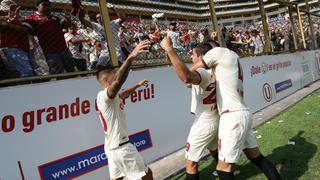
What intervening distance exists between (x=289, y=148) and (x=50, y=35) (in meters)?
4.08

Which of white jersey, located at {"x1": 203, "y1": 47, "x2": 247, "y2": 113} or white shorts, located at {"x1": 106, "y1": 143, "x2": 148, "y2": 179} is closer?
white shorts, located at {"x1": 106, "y1": 143, "x2": 148, "y2": 179}

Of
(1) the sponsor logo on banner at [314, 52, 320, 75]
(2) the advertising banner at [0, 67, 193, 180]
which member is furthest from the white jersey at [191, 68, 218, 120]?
(1) the sponsor logo on banner at [314, 52, 320, 75]

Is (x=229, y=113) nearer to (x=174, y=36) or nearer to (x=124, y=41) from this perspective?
(x=124, y=41)

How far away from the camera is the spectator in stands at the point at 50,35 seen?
5.25m

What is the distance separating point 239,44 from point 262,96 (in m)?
1.91

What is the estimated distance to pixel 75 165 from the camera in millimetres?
5023

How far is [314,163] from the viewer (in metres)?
5.29

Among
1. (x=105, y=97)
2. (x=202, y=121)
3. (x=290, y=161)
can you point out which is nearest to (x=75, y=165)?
(x=105, y=97)

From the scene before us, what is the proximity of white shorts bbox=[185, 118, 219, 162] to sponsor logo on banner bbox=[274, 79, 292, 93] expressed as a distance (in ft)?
23.5

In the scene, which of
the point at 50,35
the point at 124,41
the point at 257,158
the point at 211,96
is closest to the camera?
the point at 257,158

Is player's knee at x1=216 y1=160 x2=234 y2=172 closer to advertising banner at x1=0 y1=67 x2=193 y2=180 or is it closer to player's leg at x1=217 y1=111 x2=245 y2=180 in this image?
player's leg at x1=217 y1=111 x2=245 y2=180

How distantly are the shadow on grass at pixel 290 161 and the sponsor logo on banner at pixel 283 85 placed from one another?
16.8 ft

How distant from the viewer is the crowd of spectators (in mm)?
4949

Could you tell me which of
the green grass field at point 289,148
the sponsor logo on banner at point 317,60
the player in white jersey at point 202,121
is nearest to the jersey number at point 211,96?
the player in white jersey at point 202,121
